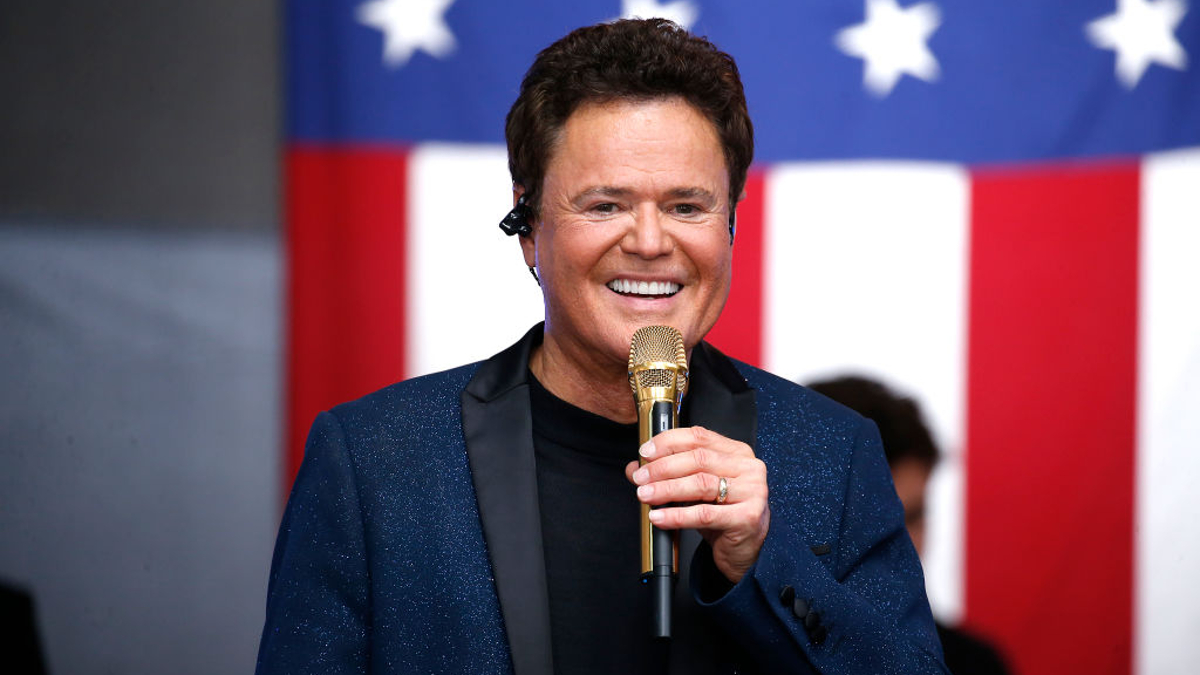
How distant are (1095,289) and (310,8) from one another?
213cm

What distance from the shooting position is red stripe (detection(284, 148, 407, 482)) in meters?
3.22

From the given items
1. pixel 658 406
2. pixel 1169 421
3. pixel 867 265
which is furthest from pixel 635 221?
pixel 1169 421

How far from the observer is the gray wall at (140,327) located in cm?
312

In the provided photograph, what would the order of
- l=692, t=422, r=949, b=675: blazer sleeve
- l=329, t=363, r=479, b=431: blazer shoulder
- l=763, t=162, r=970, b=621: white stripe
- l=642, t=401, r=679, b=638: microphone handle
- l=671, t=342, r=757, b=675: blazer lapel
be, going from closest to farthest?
l=642, t=401, r=679, b=638: microphone handle
l=692, t=422, r=949, b=675: blazer sleeve
l=671, t=342, r=757, b=675: blazer lapel
l=329, t=363, r=479, b=431: blazer shoulder
l=763, t=162, r=970, b=621: white stripe

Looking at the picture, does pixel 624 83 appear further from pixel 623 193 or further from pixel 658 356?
pixel 658 356

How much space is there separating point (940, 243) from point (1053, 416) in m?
0.53

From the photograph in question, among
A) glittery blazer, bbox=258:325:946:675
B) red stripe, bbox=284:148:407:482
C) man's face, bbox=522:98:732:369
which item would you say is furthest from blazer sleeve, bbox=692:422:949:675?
red stripe, bbox=284:148:407:482

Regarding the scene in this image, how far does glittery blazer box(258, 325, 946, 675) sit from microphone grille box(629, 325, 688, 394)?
0.70 feet

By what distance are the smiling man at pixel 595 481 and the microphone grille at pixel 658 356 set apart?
2.7 inches

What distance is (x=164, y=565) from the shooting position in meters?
3.20

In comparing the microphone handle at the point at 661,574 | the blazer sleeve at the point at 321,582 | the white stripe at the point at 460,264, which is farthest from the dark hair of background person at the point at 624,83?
the white stripe at the point at 460,264

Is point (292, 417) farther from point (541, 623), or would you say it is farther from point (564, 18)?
point (541, 623)

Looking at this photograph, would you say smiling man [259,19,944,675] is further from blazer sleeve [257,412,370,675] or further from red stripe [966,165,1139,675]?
red stripe [966,165,1139,675]

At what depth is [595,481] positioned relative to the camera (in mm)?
1774
